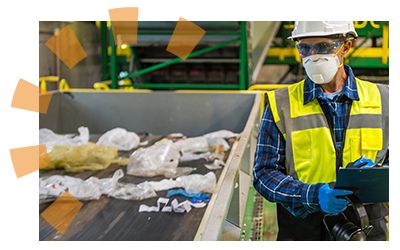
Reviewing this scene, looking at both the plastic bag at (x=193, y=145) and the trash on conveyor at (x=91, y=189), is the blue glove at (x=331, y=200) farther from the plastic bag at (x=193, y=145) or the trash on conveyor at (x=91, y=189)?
the plastic bag at (x=193, y=145)

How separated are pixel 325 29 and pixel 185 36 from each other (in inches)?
146

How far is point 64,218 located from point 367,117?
5.66 feet

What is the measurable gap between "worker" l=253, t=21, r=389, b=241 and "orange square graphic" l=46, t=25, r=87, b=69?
7380 millimetres

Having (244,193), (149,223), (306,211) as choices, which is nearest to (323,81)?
(306,211)

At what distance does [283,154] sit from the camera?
5.19 ft

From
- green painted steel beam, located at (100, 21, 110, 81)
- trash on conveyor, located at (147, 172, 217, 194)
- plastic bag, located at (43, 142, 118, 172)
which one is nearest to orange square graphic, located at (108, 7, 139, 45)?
plastic bag, located at (43, 142, 118, 172)

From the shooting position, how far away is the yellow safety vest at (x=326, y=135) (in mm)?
1480

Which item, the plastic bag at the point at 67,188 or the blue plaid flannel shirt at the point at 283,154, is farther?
the plastic bag at the point at 67,188

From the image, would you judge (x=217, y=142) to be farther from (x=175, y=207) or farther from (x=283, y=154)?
(x=283, y=154)

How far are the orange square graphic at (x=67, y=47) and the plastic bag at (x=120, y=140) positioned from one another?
5.07 meters

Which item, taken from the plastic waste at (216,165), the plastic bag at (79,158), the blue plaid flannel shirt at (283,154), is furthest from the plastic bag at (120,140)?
the blue plaid flannel shirt at (283,154)

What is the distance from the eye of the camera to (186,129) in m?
4.54

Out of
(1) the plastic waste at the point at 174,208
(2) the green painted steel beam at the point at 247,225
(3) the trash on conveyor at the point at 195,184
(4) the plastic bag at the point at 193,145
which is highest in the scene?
(4) the plastic bag at the point at 193,145

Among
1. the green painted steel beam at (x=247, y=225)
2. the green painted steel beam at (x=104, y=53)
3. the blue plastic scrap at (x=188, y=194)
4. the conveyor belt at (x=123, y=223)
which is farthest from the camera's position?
the green painted steel beam at (x=104, y=53)
